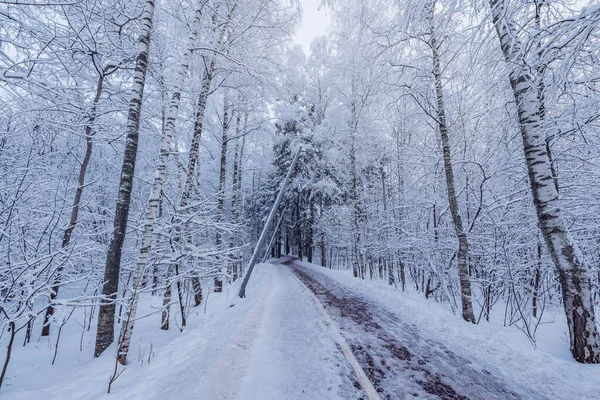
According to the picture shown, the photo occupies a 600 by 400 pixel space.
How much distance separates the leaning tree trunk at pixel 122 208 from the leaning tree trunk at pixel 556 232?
6.15 meters

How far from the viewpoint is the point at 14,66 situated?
3.32 metres

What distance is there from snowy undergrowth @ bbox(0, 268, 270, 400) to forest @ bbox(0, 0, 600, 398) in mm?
168

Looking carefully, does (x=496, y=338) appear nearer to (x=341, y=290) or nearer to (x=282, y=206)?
(x=341, y=290)

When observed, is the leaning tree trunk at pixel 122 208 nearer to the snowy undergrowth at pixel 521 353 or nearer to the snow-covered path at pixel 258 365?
the snow-covered path at pixel 258 365

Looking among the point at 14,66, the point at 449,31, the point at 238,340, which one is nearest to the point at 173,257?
the point at 238,340

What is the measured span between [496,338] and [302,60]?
22.8m

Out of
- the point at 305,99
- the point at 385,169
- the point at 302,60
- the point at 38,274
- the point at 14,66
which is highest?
the point at 302,60

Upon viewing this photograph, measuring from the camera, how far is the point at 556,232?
403cm

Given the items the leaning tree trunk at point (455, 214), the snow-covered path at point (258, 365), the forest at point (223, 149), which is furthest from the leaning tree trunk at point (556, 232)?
the snow-covered path at point (258, 365)

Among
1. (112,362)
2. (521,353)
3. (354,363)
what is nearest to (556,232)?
(521,353)

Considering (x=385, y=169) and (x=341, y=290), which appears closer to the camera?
(x=341, y=290)

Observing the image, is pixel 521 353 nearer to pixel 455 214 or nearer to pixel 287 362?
pixel 455 214

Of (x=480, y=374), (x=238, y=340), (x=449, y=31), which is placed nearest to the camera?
(x=480, y=374)

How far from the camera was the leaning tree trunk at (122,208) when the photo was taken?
4648 mm
